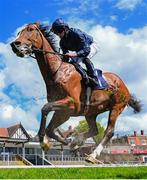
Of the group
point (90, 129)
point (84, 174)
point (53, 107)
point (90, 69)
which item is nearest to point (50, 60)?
point (90, 69)

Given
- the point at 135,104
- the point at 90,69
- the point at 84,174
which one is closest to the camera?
the point at 84,174

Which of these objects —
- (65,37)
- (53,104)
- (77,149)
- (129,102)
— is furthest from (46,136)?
(129,102)

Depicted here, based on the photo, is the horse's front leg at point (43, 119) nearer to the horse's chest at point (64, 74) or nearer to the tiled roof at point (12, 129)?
the horse's chest at point (64, 74)

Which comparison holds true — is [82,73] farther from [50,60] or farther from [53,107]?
[53,107]

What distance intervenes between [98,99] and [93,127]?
1104 mm

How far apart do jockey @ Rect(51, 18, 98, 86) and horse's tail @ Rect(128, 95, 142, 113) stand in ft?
9.13

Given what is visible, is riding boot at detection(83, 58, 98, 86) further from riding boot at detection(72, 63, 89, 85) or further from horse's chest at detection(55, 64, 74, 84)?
horse's chest at detection(55, 64, 74, 84)

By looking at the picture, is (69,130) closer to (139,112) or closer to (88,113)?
(88,113)

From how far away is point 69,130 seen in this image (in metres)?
12.1

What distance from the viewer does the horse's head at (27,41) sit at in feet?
34.9

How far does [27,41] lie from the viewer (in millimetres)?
10820

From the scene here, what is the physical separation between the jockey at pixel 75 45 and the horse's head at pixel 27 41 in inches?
22.5

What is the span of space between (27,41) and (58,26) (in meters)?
1.01

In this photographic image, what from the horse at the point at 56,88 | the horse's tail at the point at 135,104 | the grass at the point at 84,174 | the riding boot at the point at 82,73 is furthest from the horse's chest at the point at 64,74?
the horse's tail at the point at 135,104
